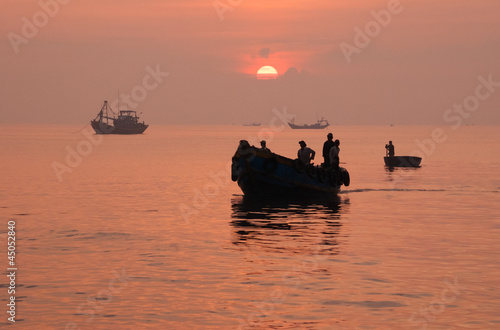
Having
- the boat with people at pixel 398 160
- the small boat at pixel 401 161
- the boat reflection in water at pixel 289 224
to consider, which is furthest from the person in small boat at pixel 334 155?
the small boat at pixel 401 161

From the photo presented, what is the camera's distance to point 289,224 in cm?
2350

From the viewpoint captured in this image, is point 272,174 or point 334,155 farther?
point 334,155

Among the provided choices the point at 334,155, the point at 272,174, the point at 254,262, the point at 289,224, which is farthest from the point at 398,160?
the point at 254,262

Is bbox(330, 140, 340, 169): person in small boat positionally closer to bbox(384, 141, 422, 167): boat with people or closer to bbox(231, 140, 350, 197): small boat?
bbox(231, 140, 350, 197): small boat

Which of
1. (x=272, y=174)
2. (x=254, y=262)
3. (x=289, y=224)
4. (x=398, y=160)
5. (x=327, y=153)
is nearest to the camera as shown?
(x=254, y=262)

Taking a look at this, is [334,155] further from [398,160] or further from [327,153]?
[398,160]

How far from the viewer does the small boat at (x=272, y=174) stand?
1198 inches

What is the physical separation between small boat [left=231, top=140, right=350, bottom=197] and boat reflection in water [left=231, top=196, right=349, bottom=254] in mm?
513

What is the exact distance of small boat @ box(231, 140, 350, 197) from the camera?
30.4 m

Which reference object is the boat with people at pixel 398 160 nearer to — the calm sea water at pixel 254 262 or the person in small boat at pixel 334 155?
the calm sea water at pixel 254 262

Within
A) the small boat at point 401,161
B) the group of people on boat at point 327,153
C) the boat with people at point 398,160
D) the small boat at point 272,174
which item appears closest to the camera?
the small boat at point 272,174

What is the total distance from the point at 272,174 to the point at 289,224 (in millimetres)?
7276

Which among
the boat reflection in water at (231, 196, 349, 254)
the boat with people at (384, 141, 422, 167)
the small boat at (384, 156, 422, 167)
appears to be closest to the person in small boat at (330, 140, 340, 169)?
the boat reflection in water at (231, 196, 349, 254)

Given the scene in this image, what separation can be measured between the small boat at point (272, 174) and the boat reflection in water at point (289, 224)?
51 centimetres
